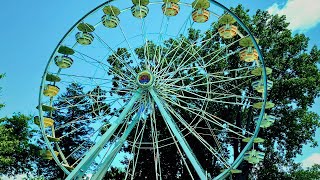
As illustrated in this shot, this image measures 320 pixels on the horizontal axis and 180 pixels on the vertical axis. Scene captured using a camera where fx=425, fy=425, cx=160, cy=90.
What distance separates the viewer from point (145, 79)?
13.0m

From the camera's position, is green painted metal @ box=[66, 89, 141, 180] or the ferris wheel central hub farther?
the ferris wheel central hub

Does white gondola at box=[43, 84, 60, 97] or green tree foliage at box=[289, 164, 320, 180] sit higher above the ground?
white gondola at box=[43, 84, 60, 97]

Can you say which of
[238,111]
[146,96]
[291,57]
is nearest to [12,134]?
[238,111]

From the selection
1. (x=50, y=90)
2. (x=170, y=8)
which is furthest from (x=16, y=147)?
(x=170, y=8)

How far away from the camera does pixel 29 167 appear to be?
2866 cm

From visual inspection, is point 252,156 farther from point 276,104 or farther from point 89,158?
point 276,104

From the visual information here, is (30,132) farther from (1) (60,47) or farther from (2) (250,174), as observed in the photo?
(1) (60,47)

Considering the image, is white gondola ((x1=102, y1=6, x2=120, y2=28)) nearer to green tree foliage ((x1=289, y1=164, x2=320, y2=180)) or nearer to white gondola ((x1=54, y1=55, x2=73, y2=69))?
white gondola ((x1=54, y1=55, x2=73, y2=69))

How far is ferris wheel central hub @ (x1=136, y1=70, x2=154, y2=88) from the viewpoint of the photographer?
42.1 ft

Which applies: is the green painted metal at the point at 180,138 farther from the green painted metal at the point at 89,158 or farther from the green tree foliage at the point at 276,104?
the green tree foliage at the point at 276,104

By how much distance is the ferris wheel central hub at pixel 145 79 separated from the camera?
12.8 m

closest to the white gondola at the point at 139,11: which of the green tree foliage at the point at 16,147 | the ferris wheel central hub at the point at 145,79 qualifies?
the ferris wheel central hub at the point at 145,79

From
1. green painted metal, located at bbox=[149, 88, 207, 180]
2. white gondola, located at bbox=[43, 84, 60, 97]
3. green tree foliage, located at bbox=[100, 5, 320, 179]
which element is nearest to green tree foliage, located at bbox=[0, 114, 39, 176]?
green tree foliage, located at bbox=[100, 5, 320, 179]

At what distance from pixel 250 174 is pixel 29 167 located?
1459cm
